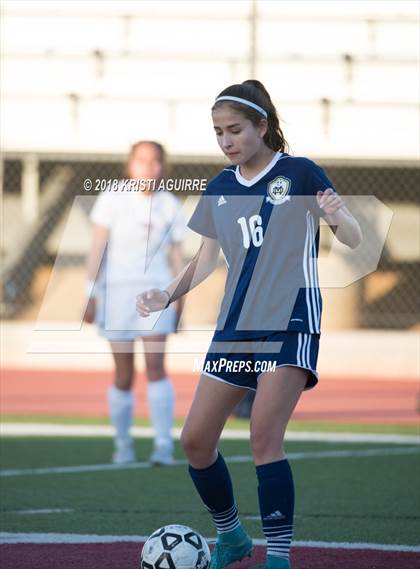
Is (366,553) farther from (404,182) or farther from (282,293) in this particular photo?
(404,182)

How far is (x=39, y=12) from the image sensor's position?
2053cm

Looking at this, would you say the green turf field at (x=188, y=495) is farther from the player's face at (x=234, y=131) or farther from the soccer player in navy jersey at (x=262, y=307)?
the player's face at (x=234, y=131)

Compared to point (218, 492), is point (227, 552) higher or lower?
lower

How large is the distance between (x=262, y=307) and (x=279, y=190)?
0.48 metres

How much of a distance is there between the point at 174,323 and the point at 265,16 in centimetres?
1212

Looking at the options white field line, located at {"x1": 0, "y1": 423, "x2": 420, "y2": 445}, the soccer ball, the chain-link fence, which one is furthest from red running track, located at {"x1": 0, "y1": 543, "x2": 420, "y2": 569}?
the chain-link fence

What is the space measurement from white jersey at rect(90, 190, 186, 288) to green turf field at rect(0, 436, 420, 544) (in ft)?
4.57

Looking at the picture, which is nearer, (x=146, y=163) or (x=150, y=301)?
(x=150, y=301)

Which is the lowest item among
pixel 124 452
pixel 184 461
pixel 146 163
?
pixel 184 461

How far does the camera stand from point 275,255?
4.80 m

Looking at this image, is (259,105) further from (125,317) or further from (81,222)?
(81,222)

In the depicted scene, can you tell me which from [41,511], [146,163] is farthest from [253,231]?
[146,163]

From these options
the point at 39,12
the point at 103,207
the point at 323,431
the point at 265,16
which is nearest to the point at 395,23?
the point at 265,16

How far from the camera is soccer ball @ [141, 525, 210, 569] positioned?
464cm
